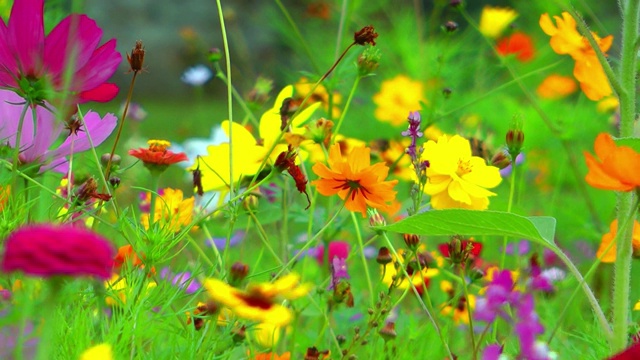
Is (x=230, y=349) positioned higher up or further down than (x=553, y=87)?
higher up

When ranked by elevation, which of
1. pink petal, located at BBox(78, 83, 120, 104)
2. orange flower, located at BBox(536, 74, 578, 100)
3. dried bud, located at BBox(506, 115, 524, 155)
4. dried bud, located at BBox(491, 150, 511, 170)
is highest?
A: pink petal, located at BBox(78, 83, 120, 104)

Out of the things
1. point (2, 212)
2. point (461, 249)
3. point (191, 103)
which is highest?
point (2, 212)

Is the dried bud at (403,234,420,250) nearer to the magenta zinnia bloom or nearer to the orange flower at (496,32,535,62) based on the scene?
the magenta zinnia bloom

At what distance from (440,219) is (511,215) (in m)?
0.04

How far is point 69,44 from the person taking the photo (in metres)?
0.49

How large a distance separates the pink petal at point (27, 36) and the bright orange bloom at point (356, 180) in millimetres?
175

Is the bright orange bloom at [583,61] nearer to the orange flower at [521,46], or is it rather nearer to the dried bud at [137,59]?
the dried bud at [137,59]

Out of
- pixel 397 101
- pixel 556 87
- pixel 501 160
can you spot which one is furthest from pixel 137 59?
pixel 556 87

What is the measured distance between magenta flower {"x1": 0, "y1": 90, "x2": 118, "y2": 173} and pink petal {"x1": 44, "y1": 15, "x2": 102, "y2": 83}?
5cm

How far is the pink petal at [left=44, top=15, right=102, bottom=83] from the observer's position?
50cm

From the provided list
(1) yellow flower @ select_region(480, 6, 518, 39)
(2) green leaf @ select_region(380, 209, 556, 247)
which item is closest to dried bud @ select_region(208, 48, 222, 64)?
(2) green leaf @ select_region(380, 209, 556, 247)

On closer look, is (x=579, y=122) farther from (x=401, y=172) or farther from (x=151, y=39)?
(x=151, y=39)

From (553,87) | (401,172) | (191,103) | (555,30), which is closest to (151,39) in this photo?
(191,103)

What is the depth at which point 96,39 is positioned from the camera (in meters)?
0.54
